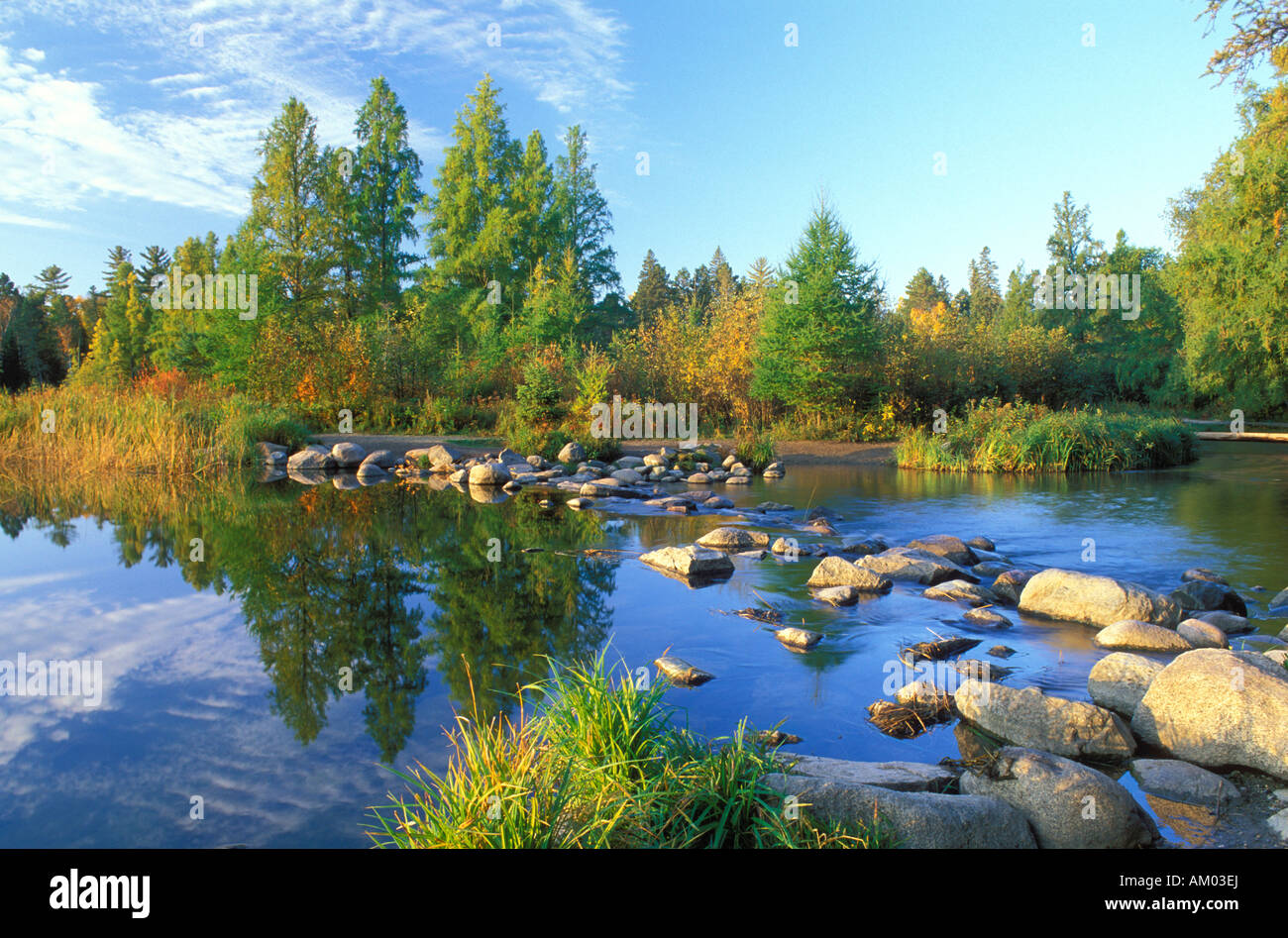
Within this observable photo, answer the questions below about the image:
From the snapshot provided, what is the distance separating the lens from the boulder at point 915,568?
811 centimetres

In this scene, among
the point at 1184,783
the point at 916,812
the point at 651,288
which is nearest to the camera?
the point at 916,812

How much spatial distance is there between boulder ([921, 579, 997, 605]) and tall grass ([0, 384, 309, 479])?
15.5 metres

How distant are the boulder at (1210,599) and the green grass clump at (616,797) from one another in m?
5.71

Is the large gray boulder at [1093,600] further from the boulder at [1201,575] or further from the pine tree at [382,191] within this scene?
the pine tree at [382,191]

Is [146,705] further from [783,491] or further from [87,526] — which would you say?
[783,491]

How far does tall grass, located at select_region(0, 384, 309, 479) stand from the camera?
648 inches

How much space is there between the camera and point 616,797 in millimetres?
2826

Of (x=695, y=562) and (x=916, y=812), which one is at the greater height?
(x=695, y=562)

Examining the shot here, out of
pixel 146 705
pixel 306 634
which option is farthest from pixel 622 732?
pixel 306 634

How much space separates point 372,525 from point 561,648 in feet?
21.1

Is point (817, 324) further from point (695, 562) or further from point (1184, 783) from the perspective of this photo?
point (1184, 783)

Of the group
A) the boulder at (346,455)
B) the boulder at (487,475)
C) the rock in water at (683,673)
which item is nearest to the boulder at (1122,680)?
the rock in water at (683,673)

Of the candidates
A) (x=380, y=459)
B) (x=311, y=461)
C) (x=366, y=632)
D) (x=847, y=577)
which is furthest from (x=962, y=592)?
(x=311, y=461)

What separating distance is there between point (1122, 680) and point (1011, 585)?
9.40ft
